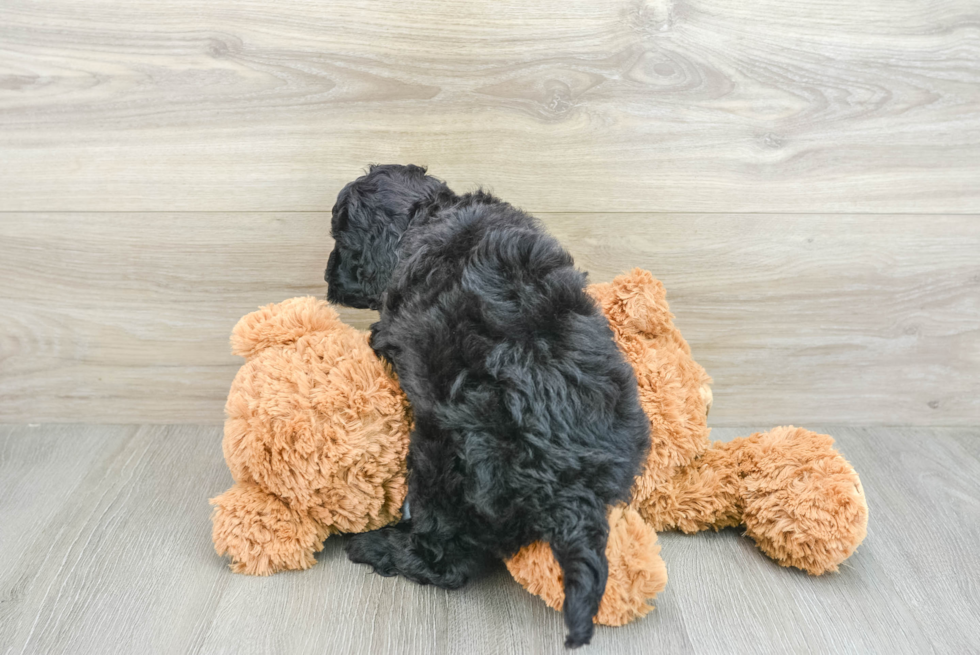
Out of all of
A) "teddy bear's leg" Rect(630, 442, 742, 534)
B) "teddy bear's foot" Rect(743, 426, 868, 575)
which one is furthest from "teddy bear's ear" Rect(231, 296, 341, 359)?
"teddy bear's foot" Rect(743, 426, 868, 575)

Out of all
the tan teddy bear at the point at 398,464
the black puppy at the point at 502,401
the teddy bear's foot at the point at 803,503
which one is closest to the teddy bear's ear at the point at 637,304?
the tan teddy bear at the point at 398,464

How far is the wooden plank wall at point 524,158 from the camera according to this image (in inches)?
42.5

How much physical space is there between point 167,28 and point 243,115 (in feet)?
0.56

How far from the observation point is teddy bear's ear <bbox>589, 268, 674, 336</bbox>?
929mm

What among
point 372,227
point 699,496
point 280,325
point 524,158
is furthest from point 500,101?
point 699,496

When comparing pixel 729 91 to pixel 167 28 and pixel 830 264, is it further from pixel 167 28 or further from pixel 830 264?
pixel 167 28

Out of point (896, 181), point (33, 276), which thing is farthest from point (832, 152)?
point (33, 276)

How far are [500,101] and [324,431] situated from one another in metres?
→ 0.59

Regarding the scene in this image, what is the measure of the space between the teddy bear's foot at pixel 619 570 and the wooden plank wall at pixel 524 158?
1.68 feet

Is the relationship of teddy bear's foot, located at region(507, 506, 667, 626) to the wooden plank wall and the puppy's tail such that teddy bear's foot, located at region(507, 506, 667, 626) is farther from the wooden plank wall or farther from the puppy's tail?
the wooden plank wall

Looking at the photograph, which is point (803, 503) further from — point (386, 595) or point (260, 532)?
point (260, 532)

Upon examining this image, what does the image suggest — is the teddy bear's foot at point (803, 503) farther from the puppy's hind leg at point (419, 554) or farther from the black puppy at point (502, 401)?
the puppy's hind leg at point (419, 554)

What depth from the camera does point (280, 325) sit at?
0.93 m

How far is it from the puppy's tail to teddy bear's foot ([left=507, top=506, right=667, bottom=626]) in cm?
4
